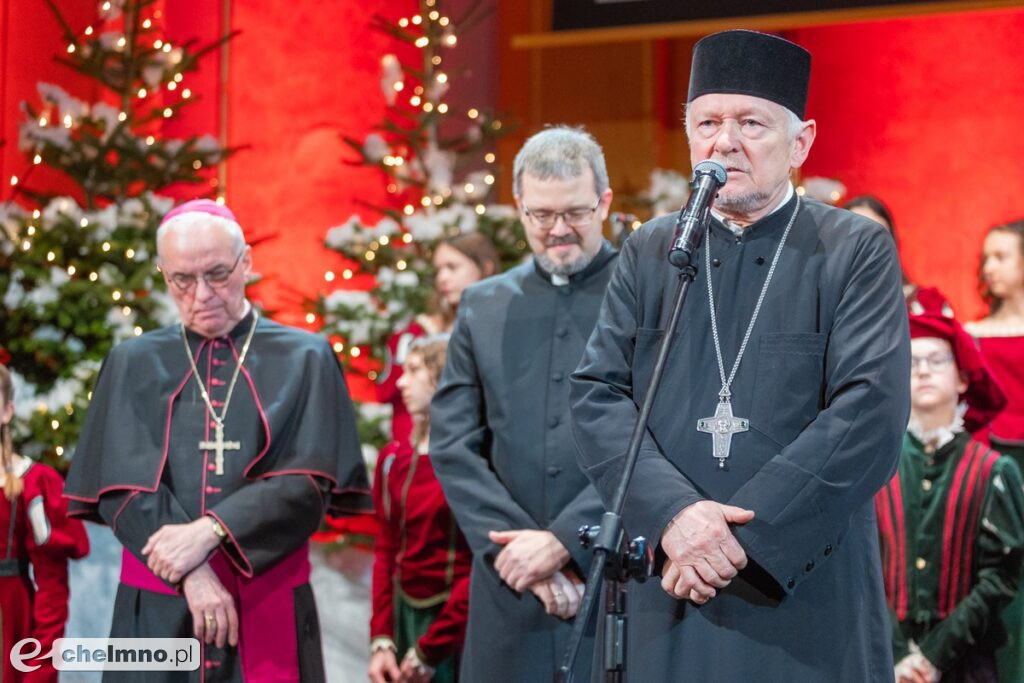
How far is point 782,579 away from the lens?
2.87 m

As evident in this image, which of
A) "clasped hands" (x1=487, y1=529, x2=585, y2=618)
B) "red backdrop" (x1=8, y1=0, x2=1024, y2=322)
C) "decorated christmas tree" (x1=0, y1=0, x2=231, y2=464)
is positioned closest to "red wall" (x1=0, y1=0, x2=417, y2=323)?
"red backdrop" (x1=8, y1=0, x2=1024, y2=322)

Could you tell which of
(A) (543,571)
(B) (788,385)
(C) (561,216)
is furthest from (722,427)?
(C) (561,216)

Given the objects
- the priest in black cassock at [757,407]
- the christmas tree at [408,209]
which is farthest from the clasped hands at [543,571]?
the christmas tree at [408,209]

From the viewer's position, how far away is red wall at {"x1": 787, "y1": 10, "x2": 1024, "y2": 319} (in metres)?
8.75

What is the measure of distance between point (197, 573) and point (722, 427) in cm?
171

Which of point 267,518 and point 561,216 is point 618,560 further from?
point 267,518

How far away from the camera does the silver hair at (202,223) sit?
169 inches

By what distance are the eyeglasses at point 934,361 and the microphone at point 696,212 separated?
7.23 ft

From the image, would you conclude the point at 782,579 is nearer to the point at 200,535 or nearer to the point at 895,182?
the point at 200,535

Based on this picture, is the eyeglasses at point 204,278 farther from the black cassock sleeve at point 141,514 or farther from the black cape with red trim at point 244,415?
the black cassock sleeve at point 141,514

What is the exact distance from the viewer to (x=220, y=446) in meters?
4.21

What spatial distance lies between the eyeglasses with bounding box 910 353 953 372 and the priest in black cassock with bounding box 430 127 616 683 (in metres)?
1.38

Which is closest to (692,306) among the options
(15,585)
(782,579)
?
(782,579)

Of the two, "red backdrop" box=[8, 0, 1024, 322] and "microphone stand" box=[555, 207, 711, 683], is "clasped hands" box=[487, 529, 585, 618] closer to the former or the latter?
"microphone stand" box=[555, 207, 711, 683]
